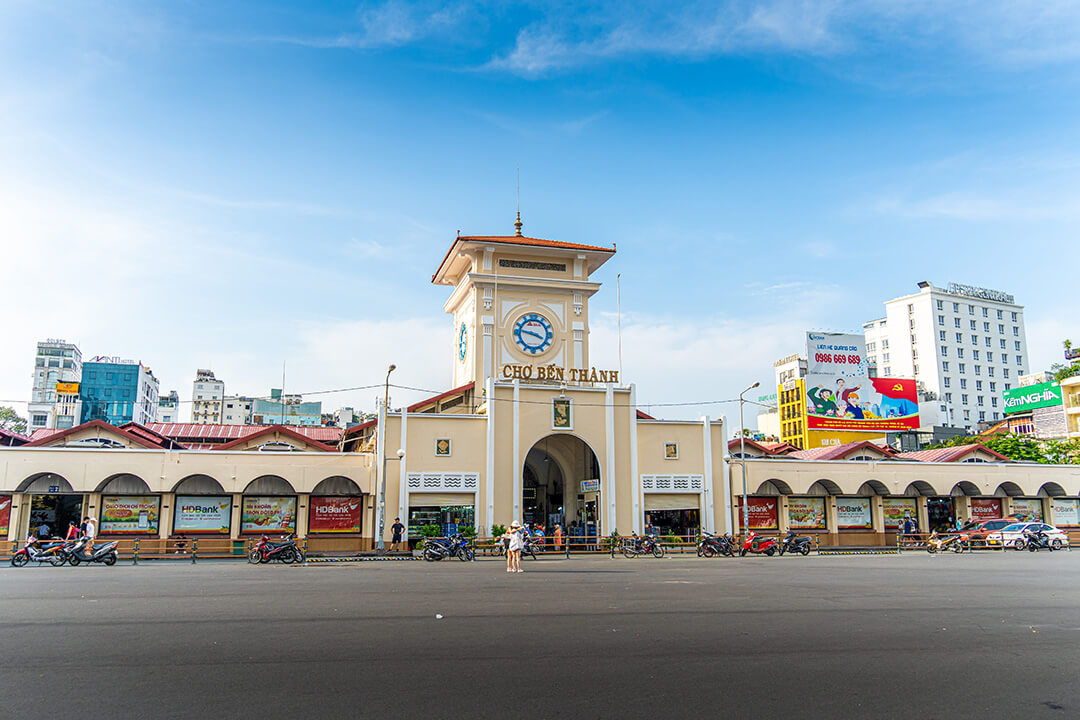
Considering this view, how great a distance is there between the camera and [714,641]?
9.96 meters

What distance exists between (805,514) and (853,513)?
302 centimetres

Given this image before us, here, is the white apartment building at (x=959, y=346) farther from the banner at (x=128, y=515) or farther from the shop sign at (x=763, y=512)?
the banner at (x=128, y=515)

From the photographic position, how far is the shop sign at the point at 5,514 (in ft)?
106

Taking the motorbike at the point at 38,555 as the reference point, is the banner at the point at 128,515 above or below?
above

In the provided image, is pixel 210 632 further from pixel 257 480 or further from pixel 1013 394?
pixel 1013 394

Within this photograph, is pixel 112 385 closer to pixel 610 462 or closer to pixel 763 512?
pixel 610 462

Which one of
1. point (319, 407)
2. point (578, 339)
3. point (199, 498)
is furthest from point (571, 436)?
point (319, 407)

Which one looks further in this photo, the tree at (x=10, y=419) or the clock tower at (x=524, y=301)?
the tree at (x=10, y=419)

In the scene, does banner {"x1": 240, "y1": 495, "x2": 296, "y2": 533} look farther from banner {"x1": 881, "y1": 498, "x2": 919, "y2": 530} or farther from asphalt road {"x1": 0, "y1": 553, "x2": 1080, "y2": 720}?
banner {"x1": 881, "y1": 498, "x2": 919, "y2": 530}

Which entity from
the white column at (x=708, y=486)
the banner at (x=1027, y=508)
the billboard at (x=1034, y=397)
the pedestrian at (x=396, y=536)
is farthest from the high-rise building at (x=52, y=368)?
the billboard at (x=1034, y=397)

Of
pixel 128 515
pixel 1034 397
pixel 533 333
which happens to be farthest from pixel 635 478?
pixel 1034 397

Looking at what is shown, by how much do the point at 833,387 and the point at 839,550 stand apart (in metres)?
30.3

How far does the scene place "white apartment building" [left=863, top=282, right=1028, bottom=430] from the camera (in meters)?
118

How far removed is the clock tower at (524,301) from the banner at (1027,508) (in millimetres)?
26075
